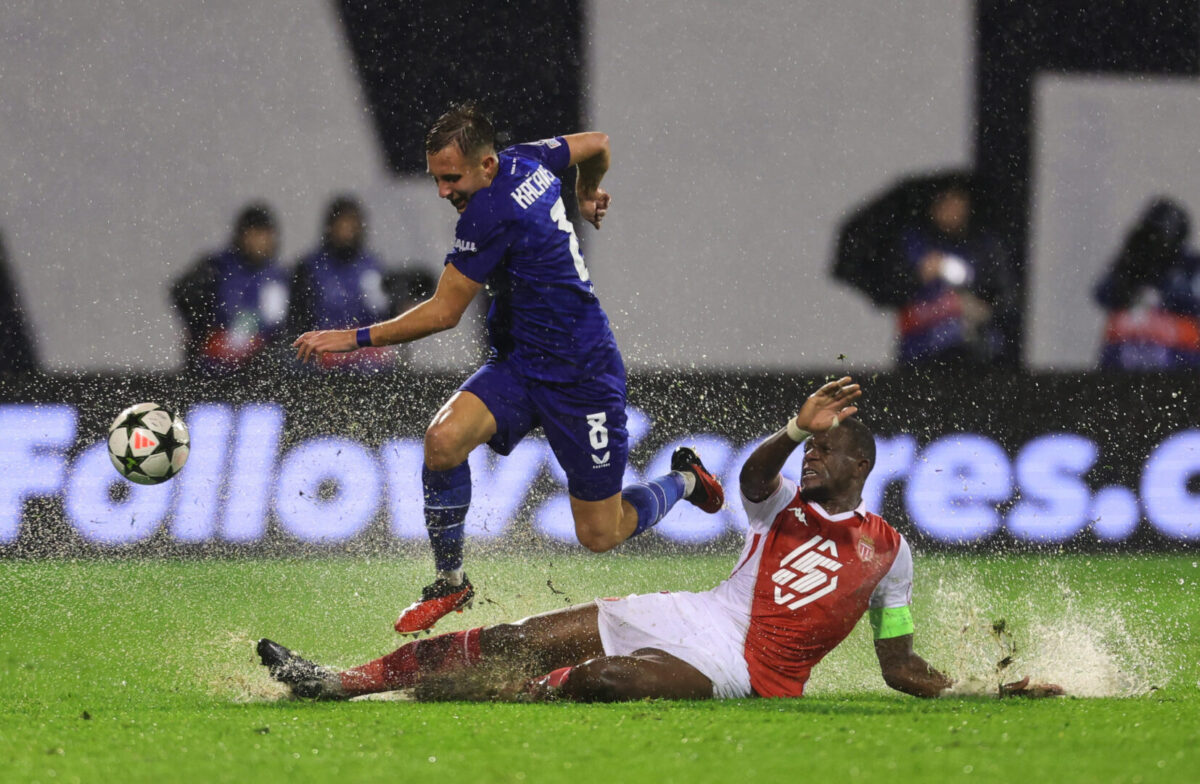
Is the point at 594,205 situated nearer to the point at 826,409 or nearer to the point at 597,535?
the point at 597,535

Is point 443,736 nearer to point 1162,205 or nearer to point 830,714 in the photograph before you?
point 830,714

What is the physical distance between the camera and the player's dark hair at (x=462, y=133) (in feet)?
16.2

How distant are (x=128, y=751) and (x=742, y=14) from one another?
28.8 ft

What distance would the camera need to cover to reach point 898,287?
10.4m

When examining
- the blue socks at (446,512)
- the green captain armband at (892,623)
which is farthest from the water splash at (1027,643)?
the blue socks at (446,512)

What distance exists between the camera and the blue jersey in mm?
5043

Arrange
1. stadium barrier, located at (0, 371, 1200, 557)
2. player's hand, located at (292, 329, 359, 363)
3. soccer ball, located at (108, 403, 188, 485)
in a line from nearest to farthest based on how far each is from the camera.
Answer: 1. player's hand, located at (292, 329, 359, 363)
2. soccer ball, located at (108, 403, 188, 485)
3. stadium barrier, located at (0, 371, 1200, 557)

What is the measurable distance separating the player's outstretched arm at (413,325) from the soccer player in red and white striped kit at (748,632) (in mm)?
982

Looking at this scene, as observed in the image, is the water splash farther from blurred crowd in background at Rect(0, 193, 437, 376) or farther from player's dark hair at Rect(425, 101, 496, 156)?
blurred crowd in background at Rect(0, 193, 437, 376)

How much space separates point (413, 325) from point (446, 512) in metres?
0.68

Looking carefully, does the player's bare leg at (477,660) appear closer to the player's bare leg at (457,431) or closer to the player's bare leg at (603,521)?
the player's bare leg at (457,431)

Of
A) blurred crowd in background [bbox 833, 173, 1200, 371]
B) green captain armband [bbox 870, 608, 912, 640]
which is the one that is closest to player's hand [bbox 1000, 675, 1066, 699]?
green captain armband [bbox 870, 608, 912, 640]

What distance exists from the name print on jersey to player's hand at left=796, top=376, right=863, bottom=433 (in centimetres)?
37

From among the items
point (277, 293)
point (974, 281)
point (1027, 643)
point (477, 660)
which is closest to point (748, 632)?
point (477, 660)
